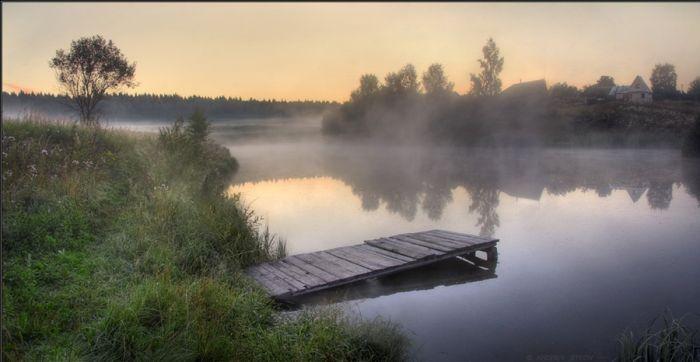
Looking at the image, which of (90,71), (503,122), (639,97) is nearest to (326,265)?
(90,71)

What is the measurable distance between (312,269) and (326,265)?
0.34m

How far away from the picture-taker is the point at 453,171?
25.6m

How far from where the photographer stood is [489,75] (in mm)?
52656

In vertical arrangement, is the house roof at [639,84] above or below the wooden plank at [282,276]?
above

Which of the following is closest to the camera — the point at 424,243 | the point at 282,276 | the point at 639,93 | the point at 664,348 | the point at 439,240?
the point at 664,348

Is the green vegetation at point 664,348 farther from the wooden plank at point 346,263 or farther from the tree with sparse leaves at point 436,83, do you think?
the tree with sparse leaves at point 436,83

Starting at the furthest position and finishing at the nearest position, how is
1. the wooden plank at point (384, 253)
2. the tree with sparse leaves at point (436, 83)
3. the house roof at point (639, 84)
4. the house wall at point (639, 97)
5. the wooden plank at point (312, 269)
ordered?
the tree with sparse leaves at point (436, 83), the house roof at point (639, 84), the house wall at point (639, 97), the wooden plank at point (384, 253), the wooden plank at point (312, 269)

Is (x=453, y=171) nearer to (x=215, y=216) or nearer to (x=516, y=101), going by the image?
(x=215, y=216)

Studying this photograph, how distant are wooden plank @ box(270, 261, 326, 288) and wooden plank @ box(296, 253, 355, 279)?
0.38 m

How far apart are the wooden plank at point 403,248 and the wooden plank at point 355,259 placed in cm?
80

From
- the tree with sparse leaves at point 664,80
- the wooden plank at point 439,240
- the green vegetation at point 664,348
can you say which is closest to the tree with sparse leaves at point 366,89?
the tree with sparse leaves at point 664,80

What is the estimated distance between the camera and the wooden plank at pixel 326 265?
776 centimetres

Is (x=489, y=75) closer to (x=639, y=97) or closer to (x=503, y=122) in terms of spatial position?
(x=503, y=122)

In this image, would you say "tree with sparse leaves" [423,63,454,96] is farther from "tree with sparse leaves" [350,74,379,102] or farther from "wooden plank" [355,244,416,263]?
"wooden plank" [355,244,416,263]
